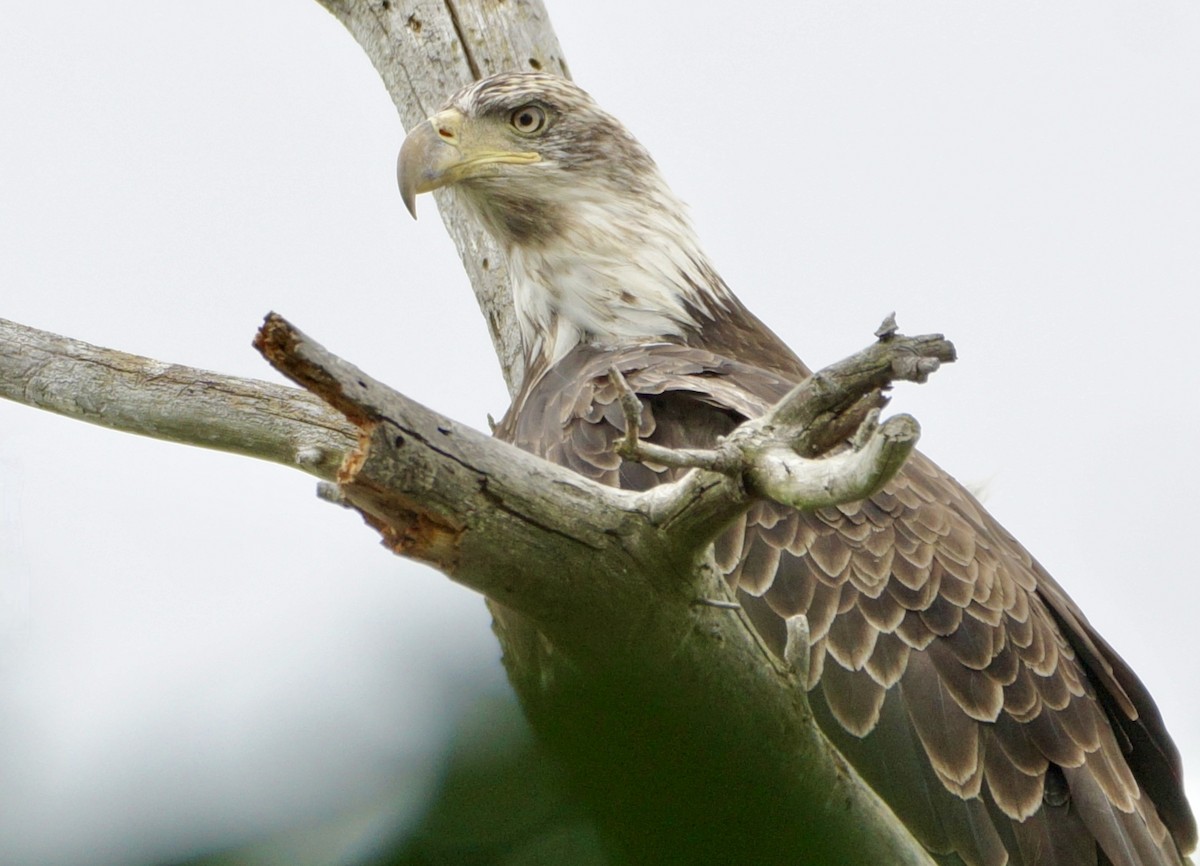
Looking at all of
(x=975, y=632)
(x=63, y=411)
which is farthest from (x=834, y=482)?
(x=63, y=411)

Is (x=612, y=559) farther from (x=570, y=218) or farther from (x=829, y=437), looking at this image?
(x=570, y=218)

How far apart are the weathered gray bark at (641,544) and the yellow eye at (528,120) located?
7.02ft

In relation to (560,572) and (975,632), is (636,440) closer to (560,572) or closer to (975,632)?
(560,572)

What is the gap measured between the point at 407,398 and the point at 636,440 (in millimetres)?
408

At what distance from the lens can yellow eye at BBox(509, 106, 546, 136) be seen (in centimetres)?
487

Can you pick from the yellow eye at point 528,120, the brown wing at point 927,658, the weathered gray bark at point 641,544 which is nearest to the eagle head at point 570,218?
the yellow eye at point 528,120

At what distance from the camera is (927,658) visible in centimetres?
368

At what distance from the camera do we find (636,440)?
2.26 m

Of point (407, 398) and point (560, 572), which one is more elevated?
point (407, 398)

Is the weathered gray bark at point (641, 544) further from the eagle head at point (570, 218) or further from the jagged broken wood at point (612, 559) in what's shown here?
the eagle head at point (570, 218)

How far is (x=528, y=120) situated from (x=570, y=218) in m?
0.41

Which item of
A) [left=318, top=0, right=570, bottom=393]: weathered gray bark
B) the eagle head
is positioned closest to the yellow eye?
the eagle head

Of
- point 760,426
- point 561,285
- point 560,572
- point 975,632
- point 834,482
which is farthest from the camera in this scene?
point 561,285

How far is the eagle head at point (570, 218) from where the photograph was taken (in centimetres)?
486
